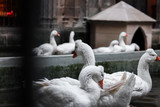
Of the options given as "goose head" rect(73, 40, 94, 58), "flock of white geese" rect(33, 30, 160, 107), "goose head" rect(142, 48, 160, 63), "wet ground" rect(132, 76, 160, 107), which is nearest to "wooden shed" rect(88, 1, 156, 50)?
"wet ground" rect(132, 76, 160, 107)

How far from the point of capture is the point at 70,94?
3.28m

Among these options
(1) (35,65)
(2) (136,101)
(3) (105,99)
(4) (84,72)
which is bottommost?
(2) (136,101)

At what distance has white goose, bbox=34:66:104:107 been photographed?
3.28m

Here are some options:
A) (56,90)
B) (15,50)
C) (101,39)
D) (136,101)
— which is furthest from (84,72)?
(101,39)

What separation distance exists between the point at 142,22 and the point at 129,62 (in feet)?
11.3

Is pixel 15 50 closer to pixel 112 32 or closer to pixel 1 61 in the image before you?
pixel 1 61

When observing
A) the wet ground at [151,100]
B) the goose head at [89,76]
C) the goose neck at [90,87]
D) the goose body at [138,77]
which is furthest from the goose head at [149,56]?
the goose neck at [90,87]

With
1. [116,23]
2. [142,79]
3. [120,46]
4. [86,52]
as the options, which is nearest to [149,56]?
[142,79]

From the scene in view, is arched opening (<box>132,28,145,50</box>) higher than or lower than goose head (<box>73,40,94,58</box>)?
lower

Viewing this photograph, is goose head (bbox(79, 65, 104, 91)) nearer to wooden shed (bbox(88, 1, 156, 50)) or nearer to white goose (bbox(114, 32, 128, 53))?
white goose (bbox(114, 32, 128, 53))

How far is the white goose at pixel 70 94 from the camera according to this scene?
3.28 meters

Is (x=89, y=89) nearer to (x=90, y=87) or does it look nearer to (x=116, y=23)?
(x=90, y=87)

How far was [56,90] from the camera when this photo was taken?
3.30 m

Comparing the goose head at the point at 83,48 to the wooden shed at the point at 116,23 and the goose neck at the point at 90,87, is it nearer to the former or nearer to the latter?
the goose neck at the point at 90,87
